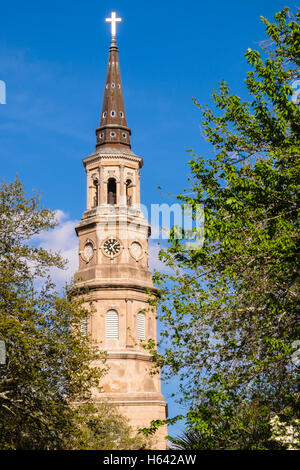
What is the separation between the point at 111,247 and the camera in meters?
73.2

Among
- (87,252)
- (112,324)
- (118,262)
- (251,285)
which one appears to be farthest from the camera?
(87,252)

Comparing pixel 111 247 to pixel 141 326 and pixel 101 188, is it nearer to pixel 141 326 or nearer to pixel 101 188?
pixel 101 188

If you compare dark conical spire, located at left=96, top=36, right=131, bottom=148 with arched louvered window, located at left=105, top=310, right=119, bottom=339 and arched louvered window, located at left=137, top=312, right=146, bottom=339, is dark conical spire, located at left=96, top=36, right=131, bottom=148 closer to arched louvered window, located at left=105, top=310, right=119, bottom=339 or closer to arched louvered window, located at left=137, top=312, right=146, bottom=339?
arched louvered window, located at left=105, top=310, right=119, bottom=339

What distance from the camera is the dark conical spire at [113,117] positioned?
78.4 m

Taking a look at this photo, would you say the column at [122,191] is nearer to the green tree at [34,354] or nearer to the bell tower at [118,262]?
the bell tower at [118,262]

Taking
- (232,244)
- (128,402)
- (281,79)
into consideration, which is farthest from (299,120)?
(128,402)

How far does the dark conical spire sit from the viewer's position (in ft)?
257

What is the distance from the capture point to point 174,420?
24.0m

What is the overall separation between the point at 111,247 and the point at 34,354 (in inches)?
1823

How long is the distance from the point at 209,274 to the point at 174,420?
14.8ft

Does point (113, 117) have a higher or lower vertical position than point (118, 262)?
higher

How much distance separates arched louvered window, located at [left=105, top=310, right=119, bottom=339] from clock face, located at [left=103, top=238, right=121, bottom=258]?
18.1 feet

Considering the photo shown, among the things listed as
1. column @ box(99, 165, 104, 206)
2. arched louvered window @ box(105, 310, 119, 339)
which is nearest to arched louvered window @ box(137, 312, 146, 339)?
arched louvered window @ box(105, 310, 119, 339)

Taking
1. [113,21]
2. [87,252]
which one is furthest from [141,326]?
[113,21]
